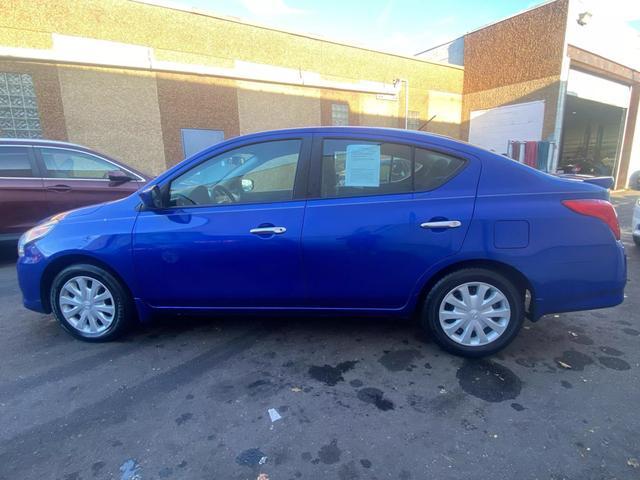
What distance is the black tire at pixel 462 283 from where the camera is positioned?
264 centimetres

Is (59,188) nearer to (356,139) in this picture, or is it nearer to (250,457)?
(356,139)

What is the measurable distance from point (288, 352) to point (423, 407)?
43.4 inches

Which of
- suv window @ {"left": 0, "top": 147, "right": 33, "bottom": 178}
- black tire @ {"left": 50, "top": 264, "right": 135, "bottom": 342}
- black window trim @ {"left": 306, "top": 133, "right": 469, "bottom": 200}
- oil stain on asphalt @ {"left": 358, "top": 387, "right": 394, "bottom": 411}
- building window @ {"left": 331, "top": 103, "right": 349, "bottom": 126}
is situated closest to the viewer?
oil stain on asphalt @ {"left": 358, "top": 387, "right": 394, "bottom": 411}

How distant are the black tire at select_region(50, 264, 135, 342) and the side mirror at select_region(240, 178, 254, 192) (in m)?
1.28

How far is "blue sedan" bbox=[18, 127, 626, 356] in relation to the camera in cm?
257

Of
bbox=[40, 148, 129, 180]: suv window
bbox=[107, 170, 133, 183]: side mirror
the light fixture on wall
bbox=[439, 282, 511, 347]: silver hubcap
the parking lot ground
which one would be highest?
the light fixture on wall

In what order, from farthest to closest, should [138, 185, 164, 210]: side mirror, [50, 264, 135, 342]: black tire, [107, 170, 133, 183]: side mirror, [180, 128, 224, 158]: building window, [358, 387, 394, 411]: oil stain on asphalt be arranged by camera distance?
[180, 128, 224, 158]: building window
[107, 170, 133, 183]: side mirror
[50, 264, 135, 342]: black tire
[138, 185, 164, 210]: side mirror
[358, 387, 394, 411]: oil stain on asphalt

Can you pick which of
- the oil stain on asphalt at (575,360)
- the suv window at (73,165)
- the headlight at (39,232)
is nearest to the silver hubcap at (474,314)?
the oil stain on asphalt at (575,360)

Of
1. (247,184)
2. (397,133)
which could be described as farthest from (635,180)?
(247,184)

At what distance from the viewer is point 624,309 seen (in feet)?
12.1

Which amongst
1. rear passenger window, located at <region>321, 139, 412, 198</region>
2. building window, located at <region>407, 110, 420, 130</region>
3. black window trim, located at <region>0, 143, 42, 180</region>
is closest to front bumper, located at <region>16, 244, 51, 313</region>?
rear passenger window, located at <region>321, 139, 412, 198</region>

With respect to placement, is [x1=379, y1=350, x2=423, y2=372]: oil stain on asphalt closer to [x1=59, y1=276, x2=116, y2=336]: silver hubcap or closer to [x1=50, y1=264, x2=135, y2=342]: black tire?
[x1=50, y1=264, x2=135, y2=342]: black tire

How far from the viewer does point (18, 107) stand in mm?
8648

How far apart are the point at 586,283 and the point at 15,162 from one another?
6.91 meters
